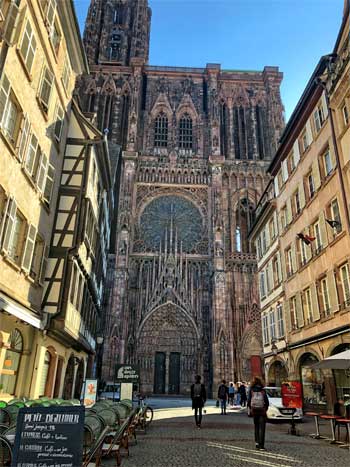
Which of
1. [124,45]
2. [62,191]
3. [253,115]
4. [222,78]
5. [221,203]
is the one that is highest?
[124,45]

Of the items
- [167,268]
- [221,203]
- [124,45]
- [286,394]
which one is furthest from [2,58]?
[124,45]

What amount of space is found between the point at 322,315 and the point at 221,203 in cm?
2460

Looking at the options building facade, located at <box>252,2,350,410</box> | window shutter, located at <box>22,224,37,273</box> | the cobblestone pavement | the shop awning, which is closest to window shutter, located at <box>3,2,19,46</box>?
window shutter, located at <box>22,224,37,273</box>

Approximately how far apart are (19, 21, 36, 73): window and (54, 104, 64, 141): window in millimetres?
3198

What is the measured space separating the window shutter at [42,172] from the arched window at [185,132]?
33074 millimetres

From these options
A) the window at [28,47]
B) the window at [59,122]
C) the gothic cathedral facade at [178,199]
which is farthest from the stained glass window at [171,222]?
the window at [28,47]

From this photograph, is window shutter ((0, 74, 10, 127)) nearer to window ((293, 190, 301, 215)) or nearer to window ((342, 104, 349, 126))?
window ((342, 104, 349, 126))

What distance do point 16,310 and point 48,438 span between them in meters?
5.97

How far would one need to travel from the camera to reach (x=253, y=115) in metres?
46.9

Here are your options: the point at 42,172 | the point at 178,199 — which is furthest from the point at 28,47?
the point at 178,199

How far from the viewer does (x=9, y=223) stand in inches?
408

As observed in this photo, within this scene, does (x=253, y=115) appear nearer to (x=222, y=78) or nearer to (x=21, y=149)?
(x=222, y=78)

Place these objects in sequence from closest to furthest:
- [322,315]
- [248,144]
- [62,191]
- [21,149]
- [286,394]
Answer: [21,149]
[286,394]
[62,191]
[322,315]
[248,144]

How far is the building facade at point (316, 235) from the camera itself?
15273mm
